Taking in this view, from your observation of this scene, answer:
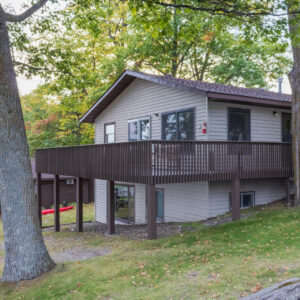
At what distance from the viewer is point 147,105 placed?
1477 centimetres

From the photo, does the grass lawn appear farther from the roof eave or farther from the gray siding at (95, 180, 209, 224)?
the roof eave

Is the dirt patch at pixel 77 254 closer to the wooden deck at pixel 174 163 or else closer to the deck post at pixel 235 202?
the wooden deck at pixel 174 163

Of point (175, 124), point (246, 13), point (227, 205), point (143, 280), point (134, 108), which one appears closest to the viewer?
point (143, 280)

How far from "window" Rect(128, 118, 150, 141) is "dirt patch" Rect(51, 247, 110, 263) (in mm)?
5870

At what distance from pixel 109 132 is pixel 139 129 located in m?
2.81

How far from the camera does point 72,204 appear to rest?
87.0ft

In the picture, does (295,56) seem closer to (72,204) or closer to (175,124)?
(175,124)

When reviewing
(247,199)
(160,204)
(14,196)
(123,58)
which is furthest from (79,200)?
(123,58)

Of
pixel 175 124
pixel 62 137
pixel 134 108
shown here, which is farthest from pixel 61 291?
pixel 62 137

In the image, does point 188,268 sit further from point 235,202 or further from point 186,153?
point 235,202

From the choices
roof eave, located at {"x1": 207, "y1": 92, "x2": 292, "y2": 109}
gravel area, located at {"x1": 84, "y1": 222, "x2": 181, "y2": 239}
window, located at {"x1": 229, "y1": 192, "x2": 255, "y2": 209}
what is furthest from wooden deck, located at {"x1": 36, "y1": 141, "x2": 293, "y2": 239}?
roof eave, located at {"x1": 207, "y1": 92, "x2": 292, "y2": 109}

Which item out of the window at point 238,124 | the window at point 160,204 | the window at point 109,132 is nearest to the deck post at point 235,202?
the window at point 238,124

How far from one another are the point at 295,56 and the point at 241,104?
2.45m

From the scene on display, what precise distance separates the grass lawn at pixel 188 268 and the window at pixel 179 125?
398cm
